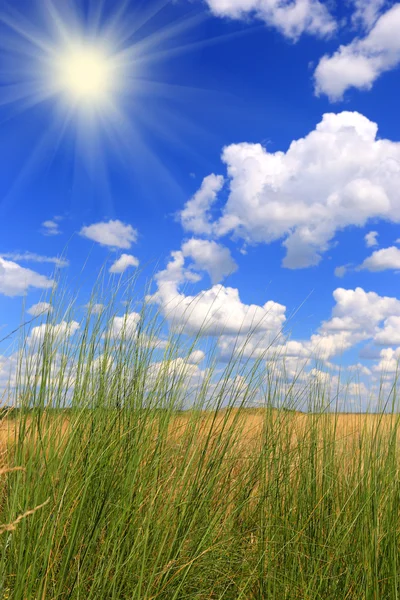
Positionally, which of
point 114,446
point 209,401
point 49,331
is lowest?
point 114,446

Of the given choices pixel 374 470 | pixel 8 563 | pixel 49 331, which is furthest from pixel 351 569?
pixel 49 331

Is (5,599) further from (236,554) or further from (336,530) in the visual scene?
(336,530)

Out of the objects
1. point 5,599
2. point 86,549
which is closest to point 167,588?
point 86,549

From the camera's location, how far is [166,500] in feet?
7.15

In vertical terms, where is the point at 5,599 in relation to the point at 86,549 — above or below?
below

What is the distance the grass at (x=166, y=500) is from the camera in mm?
1949

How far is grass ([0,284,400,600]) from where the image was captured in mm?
1949

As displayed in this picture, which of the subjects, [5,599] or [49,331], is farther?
[49,331]

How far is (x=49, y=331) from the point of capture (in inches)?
98.3

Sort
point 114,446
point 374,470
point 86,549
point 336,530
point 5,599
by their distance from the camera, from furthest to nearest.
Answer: point 336,530, point 374,470, point 114,446, point 86,549, point 5,599

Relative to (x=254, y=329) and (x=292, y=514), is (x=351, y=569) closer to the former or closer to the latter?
(x=292, y=514)

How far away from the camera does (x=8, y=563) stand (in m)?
1.96

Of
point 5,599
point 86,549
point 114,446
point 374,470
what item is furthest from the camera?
point 374,470

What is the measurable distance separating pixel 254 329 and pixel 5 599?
1.70 meters
